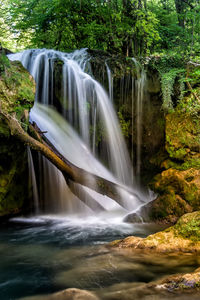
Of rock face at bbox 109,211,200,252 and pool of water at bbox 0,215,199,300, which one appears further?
rock face at bbox 109,211,200,252

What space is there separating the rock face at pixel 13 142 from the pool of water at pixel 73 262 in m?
1.47

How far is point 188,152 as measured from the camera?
6.52 metres

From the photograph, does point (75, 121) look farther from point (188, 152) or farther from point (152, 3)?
point (152, 3)

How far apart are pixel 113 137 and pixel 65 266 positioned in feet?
17.4

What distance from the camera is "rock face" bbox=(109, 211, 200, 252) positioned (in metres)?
3.24

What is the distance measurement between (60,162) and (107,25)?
6.95 m

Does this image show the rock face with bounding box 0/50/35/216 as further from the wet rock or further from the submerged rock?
the submerged rock

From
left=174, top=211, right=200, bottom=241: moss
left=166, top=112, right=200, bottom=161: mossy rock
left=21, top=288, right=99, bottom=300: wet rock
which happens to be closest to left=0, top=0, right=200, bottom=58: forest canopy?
left=166, top=112, right=200, bottom=161: mossy rock

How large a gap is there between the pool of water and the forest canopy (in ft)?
23.4

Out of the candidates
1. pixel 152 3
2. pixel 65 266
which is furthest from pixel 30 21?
pixel 65 266

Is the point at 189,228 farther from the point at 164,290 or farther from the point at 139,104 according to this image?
the point at 139,104

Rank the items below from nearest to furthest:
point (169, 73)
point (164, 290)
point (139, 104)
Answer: point (164, 290) < point (169, 73) < point (139, 104)

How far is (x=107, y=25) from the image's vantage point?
9625 mm

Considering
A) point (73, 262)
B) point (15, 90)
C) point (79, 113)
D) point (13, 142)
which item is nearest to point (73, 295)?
point (73, 262)
